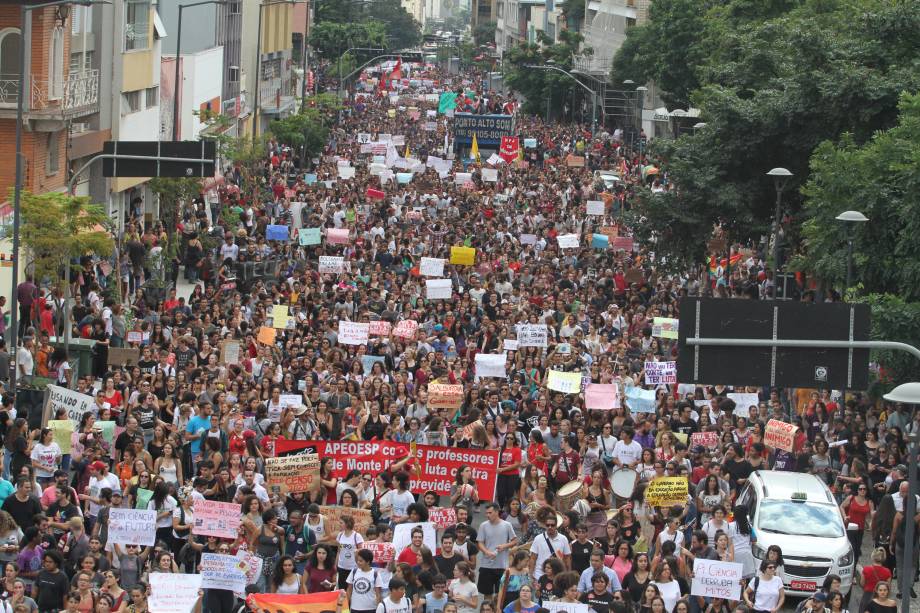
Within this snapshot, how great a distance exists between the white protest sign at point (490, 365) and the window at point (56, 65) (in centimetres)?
1745

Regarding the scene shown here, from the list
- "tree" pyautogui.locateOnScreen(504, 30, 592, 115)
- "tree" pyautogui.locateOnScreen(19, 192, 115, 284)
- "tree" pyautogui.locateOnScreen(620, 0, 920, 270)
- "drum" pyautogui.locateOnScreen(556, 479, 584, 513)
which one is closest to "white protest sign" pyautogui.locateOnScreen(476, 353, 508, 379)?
"tree" pyautogui.locateOnScreen(19, 192, 115, 284)

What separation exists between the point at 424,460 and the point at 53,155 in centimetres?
2398

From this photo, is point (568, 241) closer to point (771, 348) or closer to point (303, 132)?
point (771, 348)

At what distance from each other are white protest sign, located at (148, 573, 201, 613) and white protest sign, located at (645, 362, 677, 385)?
11322 millimetres

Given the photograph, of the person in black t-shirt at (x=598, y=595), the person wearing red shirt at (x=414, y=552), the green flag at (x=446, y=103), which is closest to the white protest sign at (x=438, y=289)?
the person wearing red shirt at (x=414, y=552)

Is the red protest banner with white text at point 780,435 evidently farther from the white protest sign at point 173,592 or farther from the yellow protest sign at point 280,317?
the yellow protest sign at point 280,317

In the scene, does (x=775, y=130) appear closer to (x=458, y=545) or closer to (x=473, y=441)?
(x=473, y=441)

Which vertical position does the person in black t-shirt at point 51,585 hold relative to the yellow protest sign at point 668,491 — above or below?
below

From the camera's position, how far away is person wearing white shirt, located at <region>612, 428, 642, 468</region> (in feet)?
65.3

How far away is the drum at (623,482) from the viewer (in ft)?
61.2

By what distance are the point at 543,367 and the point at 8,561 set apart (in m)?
11.9

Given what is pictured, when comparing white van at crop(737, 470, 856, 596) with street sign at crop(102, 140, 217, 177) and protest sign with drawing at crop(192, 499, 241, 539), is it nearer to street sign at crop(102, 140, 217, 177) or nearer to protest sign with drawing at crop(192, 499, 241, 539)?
protest sign with drawing at crop(192, 499, 241, 539)

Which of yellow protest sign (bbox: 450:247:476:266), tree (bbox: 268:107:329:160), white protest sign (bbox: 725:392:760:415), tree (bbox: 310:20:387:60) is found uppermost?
tree (bbox: 310:20:387:60)

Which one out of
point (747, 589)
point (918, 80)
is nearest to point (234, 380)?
point (747, 589)
